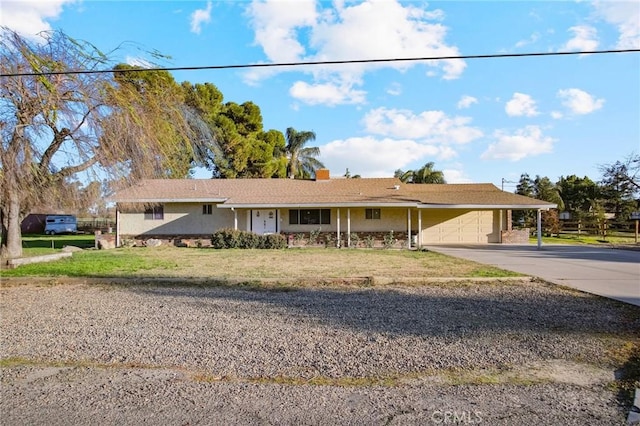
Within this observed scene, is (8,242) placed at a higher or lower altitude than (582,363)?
higher

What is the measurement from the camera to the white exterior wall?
24219 mm


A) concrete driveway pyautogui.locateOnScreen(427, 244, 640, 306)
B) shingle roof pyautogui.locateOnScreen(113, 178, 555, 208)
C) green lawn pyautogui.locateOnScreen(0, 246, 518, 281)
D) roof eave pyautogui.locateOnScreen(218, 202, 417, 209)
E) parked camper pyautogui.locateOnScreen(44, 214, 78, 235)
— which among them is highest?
shingle roof pyautogui.locateOnScreen(113, 178, 555, 208)

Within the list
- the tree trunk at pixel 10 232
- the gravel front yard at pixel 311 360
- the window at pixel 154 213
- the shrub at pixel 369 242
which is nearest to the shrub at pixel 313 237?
the shrub at pixel 369 242

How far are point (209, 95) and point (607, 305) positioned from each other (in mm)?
30383

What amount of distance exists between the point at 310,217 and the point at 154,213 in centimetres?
899

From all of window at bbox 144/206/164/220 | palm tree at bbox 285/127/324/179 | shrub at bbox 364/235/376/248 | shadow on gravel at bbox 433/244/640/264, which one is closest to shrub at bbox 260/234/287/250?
shrub at bbox 364/235/376/248

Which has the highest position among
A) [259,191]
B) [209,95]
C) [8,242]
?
[209,95]

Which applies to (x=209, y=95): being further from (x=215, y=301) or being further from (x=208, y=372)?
(x=208, y=372)

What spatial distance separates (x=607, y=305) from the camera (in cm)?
736

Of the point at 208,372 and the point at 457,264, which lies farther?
the point at 457,264

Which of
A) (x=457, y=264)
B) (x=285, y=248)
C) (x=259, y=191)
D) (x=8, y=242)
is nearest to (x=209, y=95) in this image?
(x=259, y=191)

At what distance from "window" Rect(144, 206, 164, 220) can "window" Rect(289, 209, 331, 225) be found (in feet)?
24.4

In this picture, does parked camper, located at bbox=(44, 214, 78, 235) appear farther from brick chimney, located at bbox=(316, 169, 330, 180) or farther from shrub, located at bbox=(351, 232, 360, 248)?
shrub, located at bbox=(351, 232, 360, 248)

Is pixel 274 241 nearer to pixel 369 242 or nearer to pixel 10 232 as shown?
pixel 369 242
